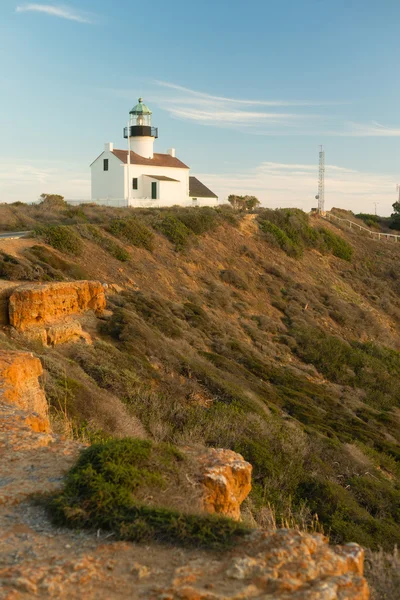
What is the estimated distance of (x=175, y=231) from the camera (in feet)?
99.5

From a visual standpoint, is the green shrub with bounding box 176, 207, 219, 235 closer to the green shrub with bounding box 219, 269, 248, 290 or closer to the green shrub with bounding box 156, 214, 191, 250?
the green shrub with bounding box 156, 214, 191, 250

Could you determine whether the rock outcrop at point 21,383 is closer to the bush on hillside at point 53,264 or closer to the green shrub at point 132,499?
the green shrub at point 132,499

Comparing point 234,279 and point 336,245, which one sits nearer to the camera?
point 234,279

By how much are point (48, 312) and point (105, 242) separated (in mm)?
11554

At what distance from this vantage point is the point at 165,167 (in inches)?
1781

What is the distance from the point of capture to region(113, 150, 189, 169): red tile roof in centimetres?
4334

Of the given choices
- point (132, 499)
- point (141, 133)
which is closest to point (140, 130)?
point (141, 133)

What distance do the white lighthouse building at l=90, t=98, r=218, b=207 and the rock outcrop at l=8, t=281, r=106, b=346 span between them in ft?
88.5

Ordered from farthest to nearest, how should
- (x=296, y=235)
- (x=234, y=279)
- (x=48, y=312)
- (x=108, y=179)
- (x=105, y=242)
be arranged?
(x=108, y=179) < (x=296, y=235) < (x=234, y=279) < (x=105, y=242) < (x=48, y=312)

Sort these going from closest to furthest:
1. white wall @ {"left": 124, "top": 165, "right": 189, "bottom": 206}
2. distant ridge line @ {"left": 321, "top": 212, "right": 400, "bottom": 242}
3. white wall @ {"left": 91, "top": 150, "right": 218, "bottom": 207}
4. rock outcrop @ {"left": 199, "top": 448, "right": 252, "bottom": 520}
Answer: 1. rock outcrop @ {"left": 199, "top": 448, "right": 252, "bottom": 520}
2. white wall @ {"left": 91, "top": 150, "right": 218, "bottom": 207}
3. white wall @ {"left": 124, "top": 165, "right": 189, "bottom": 206}
4. distant ridge line @ {"left": 321, "top": 212, "right": 400, "bottom": 242}

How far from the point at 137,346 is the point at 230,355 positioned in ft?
15.3

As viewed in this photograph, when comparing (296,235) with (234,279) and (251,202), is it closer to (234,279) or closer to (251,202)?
(251,202)

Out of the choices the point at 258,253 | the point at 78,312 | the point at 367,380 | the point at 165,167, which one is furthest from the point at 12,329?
the point at 165,167

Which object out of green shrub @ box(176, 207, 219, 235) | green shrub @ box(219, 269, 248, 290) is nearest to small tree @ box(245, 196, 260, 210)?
green shrub @ box(176, 207, 219, 235)
